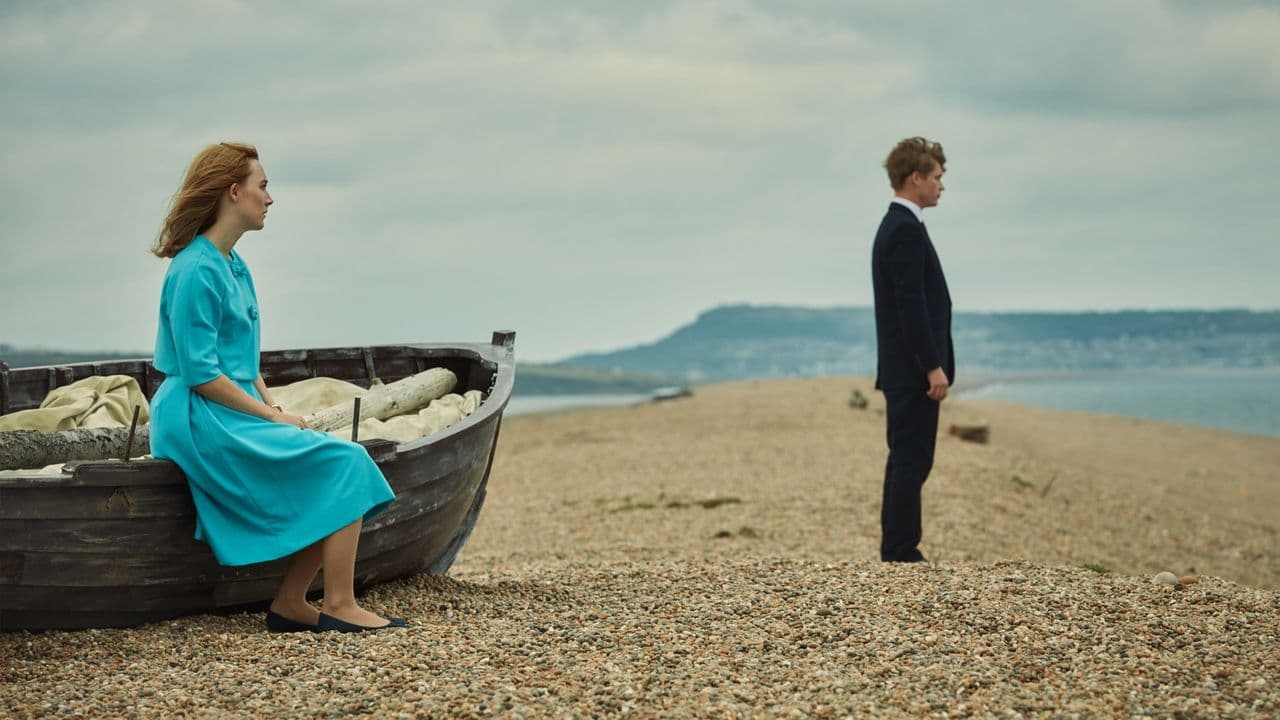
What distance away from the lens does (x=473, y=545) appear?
1045cm

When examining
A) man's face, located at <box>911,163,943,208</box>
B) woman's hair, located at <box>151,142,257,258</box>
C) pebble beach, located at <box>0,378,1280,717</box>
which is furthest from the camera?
man's face, located at <box>911,163,943,208</box>

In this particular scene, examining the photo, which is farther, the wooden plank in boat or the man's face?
the man's face

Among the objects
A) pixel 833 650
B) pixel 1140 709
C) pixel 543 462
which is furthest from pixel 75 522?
pixel 543 462

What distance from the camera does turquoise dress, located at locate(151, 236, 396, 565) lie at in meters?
4.64

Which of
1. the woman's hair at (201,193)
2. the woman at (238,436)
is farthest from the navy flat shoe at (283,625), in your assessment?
the woman's hair at (201,193)

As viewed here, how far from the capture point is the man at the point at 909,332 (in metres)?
6.84

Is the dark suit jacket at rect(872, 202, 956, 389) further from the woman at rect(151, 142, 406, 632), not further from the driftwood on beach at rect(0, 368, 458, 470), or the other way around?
the woman at rect(151, 142, 406, 632)

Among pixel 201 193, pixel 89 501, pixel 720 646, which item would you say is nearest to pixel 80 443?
pixel 89 501

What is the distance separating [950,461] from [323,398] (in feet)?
30.4

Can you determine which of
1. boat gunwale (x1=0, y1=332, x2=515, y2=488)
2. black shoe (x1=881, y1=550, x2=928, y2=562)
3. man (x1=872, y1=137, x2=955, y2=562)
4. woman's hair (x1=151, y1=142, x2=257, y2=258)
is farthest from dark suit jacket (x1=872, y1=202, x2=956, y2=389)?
woman's hair (x1=151, y1=142, x2=257, y2=258)

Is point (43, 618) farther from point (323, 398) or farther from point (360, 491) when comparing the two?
point (323, 398)

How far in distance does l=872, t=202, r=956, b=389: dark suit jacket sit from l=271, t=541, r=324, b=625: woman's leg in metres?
3.51

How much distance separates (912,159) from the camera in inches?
275

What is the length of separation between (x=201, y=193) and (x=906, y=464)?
435cm
